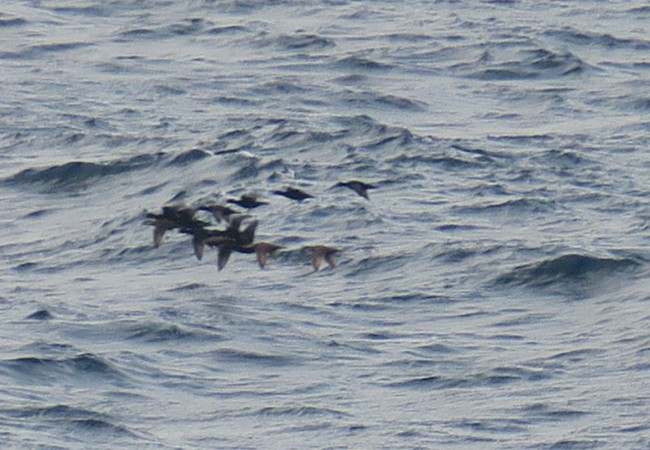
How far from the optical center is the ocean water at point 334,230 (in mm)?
15031

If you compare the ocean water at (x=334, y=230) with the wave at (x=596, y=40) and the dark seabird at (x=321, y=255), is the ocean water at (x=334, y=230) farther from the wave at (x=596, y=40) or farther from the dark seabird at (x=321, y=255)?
the dark seabird at (x=321, y=255)

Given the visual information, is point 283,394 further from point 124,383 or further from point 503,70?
point 503,70

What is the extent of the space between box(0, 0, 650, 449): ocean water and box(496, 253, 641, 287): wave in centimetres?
3

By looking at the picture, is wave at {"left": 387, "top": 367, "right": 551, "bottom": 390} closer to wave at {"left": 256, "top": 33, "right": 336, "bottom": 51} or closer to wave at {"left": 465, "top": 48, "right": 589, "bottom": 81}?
wave at {"left": 465, "top": 48, "right": 589, "bottom": 81}

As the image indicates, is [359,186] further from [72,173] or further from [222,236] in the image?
[72,173]

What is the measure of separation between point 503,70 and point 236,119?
4136 mm

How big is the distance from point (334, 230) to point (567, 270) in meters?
2.48

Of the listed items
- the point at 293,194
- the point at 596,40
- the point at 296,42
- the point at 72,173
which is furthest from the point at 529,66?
the point at 293,194

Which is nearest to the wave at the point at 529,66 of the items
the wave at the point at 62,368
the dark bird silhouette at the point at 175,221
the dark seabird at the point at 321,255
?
the dark seabird at the point at 321,255

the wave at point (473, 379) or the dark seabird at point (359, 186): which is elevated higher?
the dark seabird at point (359, 186)

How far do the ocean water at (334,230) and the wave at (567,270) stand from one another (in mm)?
26

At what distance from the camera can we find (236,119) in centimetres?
2380

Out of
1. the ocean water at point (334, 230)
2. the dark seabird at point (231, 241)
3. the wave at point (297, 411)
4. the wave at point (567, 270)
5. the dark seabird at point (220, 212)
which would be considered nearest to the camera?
the wave at point (297, 411)

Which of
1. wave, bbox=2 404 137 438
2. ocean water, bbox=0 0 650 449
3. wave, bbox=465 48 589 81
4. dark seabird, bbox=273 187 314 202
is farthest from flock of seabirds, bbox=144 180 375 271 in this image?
wave, bbox=465 48 589 81
